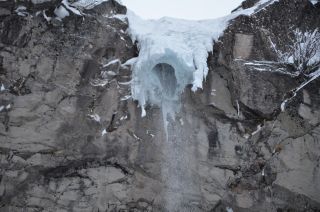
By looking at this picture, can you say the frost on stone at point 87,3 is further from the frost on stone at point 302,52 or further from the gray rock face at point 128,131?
the frost on stone at point 302,52

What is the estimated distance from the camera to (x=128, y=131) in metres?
5.54

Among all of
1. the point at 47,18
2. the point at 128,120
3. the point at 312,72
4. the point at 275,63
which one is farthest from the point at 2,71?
the point at 312,72

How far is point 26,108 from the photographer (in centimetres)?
530

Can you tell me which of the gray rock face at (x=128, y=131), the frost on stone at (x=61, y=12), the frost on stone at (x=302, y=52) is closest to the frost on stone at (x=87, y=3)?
the gray rock face at (x=128, y=131)

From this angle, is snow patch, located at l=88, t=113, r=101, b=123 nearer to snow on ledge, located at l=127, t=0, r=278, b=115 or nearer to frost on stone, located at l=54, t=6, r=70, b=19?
snow on ledge, located at l=127, t=0, r=278, b=115

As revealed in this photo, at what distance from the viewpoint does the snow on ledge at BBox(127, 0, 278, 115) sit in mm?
5520

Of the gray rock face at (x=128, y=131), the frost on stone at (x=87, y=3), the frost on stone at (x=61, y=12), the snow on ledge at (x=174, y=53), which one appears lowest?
the gray rock face at (x=128, y=131)

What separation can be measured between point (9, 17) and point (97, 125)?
6.96 ft

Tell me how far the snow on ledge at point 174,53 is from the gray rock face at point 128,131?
0.62 feet

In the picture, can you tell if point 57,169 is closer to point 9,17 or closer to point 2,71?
point 2,71

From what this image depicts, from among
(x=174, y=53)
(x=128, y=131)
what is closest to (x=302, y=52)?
(x=174, y=53)

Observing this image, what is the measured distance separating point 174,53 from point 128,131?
1.39 meters

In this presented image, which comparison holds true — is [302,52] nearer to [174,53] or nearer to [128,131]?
[174,53]

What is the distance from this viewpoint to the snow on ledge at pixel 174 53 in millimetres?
5520
